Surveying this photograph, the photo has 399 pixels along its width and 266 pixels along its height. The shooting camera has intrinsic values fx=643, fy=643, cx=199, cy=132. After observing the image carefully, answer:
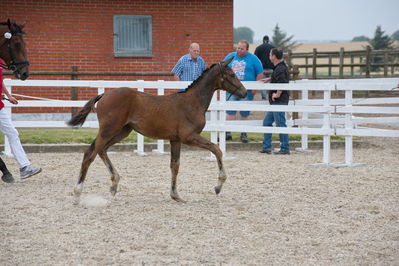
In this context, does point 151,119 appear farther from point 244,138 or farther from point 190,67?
point 244,138

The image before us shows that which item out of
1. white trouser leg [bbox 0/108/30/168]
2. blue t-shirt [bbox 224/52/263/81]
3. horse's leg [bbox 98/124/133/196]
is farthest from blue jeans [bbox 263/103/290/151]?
white trouser leg [bbox 0/108/30/168]

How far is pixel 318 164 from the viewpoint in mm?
11508

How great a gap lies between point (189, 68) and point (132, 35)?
18.6ft

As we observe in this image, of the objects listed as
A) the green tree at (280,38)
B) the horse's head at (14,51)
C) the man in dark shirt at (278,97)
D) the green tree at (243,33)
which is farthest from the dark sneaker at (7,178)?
the green tree at (243,33)

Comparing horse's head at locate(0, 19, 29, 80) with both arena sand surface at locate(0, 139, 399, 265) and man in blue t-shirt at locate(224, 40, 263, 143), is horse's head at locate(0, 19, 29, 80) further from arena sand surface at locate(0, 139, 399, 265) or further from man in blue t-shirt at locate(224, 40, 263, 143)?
man in blue t-shirt at locate(224, 40, 263, 143)

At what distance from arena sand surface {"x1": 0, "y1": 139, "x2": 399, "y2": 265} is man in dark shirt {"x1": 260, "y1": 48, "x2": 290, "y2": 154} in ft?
5.76

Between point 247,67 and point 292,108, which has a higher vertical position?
point 247,67

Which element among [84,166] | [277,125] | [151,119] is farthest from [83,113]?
[277,125]

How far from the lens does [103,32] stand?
17.7 metres

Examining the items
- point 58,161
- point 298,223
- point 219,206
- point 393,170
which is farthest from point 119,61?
point 298,223

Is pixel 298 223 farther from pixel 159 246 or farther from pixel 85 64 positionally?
pixel 85 64

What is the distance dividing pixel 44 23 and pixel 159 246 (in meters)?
12.7

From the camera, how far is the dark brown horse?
798cm

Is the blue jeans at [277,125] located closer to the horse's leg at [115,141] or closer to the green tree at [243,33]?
the horse's leg at [115,141]
